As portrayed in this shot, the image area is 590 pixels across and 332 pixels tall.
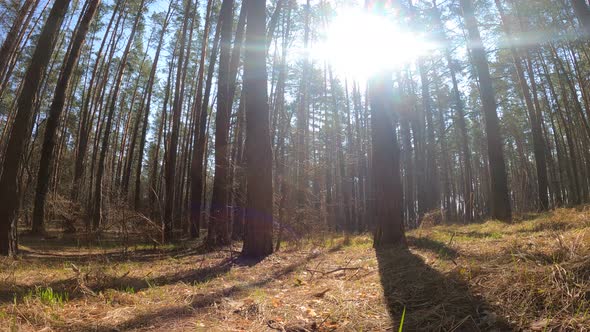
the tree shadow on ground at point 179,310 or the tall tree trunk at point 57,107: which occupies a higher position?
the tall tree trunk at point 57,107

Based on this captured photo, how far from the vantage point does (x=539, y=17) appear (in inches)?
627

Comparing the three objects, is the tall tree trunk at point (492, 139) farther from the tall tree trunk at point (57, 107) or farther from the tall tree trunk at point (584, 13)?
the tall tree trunk at point (57, 107)

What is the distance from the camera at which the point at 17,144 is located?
721cm

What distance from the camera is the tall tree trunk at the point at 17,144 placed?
6843mm

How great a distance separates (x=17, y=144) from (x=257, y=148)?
4900 mm

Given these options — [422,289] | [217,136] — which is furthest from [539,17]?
[422,289]

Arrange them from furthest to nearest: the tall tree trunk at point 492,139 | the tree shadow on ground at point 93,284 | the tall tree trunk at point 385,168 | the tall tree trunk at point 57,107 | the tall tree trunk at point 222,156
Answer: the tall tree trunk at point 57,107 → the tall tree trunk at point 492,139 → the tall tree trunk at point 222,156 → the tall tree trunk at point 385,168 → the tree shadow on ground at point 93,284

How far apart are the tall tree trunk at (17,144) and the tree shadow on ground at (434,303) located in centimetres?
721

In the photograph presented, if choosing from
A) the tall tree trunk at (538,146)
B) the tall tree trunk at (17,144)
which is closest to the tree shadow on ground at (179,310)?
the tall tree trunk at (17,144)

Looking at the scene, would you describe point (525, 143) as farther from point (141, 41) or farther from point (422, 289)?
point (422, 289)

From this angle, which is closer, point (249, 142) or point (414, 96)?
point (249, 142)

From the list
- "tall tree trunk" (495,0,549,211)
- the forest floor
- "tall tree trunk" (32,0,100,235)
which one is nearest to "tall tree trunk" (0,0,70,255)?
"tall tree trunk" (32,0,100,235)

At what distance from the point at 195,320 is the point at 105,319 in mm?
708

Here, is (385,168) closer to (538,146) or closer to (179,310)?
(179,310)
